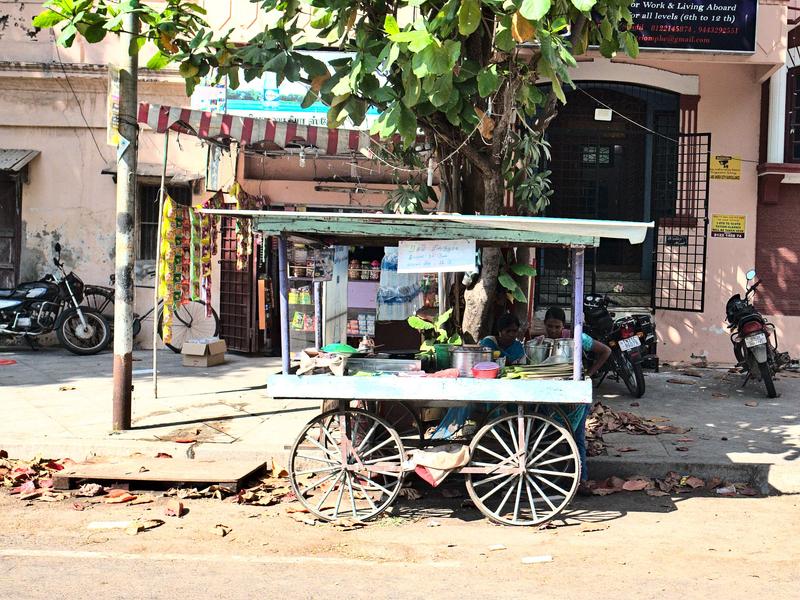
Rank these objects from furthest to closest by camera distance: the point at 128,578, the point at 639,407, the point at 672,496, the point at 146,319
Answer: the point at 146,319, the point at 639,407, the point at 672,496, the point at 128,578

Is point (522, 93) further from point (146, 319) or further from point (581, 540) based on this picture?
point (146, 319)

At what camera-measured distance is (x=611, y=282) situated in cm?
1348

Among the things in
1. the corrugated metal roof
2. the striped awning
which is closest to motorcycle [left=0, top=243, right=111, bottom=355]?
the corrugated metal roof

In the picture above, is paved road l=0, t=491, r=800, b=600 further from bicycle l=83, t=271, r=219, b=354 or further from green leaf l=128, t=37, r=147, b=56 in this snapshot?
bicycle l=83, t=271, r=219, b=354

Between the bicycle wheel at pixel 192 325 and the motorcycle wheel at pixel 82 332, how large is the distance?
98 centimetres

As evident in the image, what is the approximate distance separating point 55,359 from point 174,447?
5.38 meters

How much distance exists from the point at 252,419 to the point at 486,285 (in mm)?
2719

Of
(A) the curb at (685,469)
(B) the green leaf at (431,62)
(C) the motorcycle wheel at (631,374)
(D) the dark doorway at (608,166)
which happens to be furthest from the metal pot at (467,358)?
(D) the dark doorway at (608,166)

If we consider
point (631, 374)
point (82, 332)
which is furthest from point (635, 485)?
point (82, 332)

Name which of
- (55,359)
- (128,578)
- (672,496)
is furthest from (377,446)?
(55,359)

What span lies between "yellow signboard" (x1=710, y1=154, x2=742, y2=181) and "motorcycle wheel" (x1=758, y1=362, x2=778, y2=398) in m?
3.77

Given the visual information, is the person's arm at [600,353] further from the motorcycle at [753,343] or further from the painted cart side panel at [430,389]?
the motorcycle at [753,343]

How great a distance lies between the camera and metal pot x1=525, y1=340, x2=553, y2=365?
6746 millimetres

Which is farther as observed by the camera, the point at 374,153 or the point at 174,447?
the point at 374,153
